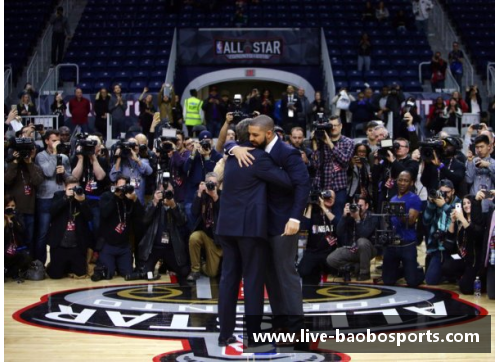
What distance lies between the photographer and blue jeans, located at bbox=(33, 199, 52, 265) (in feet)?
31.9

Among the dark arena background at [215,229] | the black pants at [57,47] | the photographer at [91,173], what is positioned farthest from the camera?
the black pants at [57,47]

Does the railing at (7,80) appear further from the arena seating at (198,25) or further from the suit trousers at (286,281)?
the suit trousers at (286,281)

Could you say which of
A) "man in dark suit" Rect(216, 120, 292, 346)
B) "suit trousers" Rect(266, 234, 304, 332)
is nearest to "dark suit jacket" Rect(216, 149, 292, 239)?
"man in dark suit" Rect(216, 120, 292, 346)

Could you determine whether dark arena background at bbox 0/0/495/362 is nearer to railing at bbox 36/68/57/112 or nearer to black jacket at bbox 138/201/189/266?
black jacket at bbox 138/201/189/266

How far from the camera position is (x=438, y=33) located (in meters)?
21.7

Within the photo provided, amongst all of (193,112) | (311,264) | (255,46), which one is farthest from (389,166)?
(255,46)

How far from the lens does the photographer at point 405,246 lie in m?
8.96

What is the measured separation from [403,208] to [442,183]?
0.55 metres

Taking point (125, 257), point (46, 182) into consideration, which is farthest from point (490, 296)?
point (46, 182)

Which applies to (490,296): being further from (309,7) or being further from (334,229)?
(309,7)

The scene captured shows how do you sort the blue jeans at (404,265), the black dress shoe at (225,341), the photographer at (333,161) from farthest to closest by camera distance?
the photographer at (333,161) → the blue jeans at (404,265) → the black dress shoe at (225,341)

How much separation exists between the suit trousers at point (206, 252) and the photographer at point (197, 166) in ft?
0.65

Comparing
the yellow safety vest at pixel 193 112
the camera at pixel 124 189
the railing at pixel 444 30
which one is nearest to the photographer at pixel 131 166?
the camera at pixel 124 189

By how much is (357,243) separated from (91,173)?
284 centimetres
